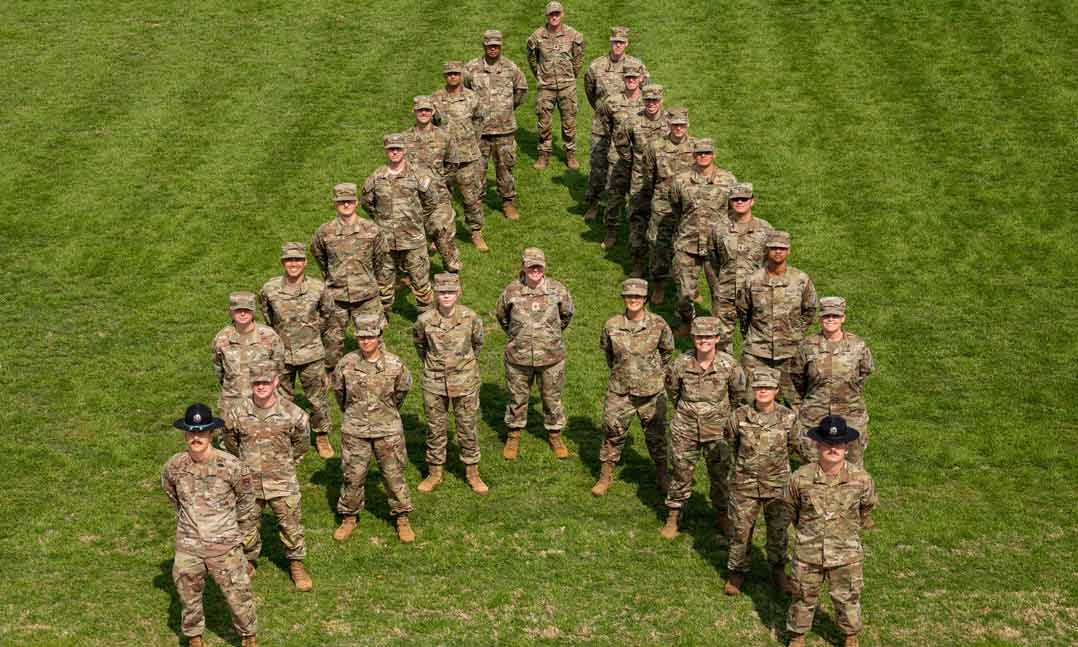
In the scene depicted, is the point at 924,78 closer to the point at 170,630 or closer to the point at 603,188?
the point at 603,188

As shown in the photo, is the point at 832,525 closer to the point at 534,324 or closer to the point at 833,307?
the point at 833,307

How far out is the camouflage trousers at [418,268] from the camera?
2016 centimetres

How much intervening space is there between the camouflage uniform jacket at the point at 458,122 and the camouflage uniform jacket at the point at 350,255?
373 cm

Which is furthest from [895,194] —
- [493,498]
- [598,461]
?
[493,498]

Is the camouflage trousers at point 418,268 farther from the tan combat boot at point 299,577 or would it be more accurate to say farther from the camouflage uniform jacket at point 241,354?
the tan combat boot at point 299,577

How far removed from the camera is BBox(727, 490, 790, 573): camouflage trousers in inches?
583

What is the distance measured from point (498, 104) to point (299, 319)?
7.87 metres

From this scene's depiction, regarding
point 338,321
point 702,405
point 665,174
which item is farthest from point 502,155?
point 702,405

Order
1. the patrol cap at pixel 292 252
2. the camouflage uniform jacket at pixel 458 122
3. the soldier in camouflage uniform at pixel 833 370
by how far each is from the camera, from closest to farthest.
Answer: the soldier in camouflage uniform at pixel 833 370 → the patrol cap at pixel 292 252 → the camouflage uniform jacket at pixel 458 122

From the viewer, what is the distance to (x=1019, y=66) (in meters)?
28.9

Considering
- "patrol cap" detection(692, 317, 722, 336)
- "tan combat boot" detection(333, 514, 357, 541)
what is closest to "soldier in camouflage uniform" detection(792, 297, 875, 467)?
"patrol cap" detection(692, 317, 722, 336)

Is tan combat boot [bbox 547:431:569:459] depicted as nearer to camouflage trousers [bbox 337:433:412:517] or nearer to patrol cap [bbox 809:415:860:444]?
camouflage trousers [bbox 337:433:412:517]

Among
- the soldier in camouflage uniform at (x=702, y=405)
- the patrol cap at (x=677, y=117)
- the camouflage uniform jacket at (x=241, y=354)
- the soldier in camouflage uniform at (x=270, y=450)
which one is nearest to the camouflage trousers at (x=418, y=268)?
the camouflage uniform jacket at (x=241, y=354)

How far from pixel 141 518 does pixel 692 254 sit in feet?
29.9
